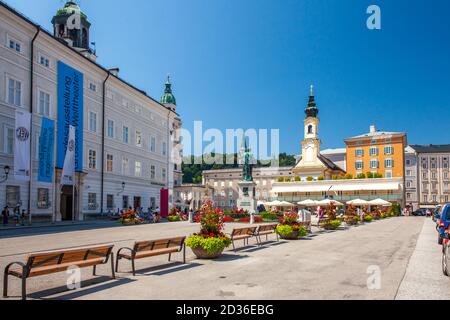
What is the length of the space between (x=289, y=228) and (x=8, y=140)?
22.1 meters

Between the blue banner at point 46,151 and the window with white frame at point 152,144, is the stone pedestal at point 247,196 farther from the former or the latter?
the blue banner at point 46,151

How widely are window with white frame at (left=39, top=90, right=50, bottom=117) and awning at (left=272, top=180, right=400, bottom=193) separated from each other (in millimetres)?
51028

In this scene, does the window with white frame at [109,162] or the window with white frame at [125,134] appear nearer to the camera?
the window with white frame at [109,162]

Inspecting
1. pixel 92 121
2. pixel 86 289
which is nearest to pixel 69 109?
pixel 92 121

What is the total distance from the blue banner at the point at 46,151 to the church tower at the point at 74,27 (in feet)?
65.0

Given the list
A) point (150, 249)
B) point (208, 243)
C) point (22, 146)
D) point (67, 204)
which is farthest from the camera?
point (67, 204)

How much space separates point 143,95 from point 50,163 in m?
20.7

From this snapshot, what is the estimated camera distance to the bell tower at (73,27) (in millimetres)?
50247

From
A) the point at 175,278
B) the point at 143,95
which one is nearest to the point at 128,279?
the point at 175,278

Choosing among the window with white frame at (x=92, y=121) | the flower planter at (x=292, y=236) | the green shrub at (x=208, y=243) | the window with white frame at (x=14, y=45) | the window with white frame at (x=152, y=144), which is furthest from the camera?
the window with white frame at (x=152, y=144)

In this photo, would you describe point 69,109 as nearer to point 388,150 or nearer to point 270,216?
point 270,216

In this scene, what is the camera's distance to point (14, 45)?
30953 mm

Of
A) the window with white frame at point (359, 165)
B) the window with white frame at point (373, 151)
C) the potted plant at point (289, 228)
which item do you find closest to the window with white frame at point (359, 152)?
the window with white frame at point (359, 165)

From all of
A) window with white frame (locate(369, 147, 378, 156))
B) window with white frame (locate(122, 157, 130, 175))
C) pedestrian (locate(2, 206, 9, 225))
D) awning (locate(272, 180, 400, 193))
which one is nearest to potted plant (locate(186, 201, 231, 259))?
pedestrian (locate(2, 206, 9, 225))
